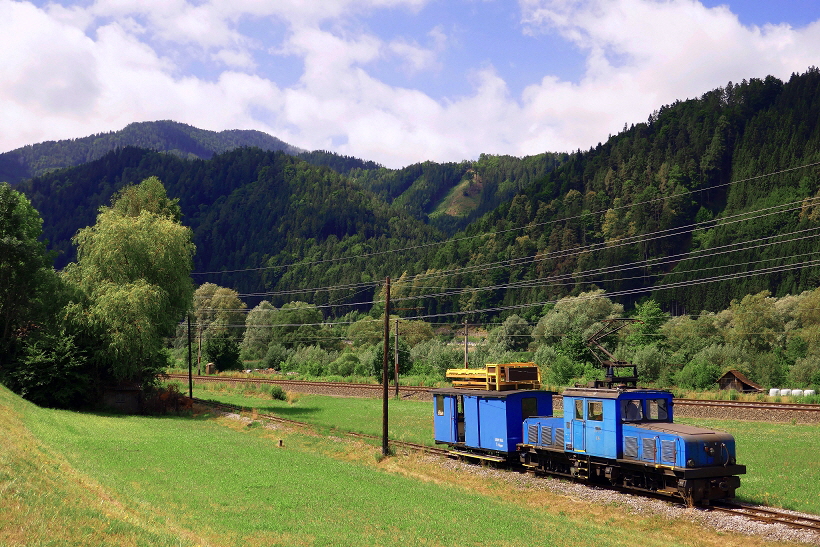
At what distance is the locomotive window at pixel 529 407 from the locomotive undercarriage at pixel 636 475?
5.63 ft

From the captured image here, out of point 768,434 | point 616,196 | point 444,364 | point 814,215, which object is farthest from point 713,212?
point 768,434

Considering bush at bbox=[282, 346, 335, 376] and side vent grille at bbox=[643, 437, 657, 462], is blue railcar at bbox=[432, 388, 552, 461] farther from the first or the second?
bush at bbox=[282, 346, 335, 376]

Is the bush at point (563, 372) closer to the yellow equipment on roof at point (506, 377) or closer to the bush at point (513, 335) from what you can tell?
the bush at point (513, 335)

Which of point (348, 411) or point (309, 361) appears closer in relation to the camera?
point (348, 411)

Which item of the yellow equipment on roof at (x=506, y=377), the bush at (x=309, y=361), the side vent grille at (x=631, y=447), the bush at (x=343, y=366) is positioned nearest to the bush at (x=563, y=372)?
the bush at (x=343, y=366)

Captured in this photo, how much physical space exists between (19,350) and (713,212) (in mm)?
171962

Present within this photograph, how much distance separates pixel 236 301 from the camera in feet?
481

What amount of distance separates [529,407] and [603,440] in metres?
5.96

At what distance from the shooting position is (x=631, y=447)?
23500mm

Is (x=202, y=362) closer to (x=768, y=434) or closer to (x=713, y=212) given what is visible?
(x=768, y=434)

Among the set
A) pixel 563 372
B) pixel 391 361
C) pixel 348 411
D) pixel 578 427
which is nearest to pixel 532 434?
pixel 578 427

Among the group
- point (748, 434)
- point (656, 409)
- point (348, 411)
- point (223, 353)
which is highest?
point (656, 409)

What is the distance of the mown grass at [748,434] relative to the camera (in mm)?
23641

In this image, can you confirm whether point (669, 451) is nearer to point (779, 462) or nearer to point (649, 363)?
point (779, 462)
